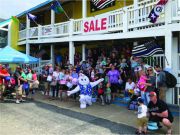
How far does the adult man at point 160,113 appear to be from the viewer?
27.9 ft

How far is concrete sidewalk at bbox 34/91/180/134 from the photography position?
9.92 metres

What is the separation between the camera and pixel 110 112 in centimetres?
1170

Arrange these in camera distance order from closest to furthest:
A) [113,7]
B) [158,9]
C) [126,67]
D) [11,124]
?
[11,124]
[158,9]
[126,67]
[113,7]

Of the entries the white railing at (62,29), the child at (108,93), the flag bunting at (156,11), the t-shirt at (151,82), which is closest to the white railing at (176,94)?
the t-shirt at (151,82)

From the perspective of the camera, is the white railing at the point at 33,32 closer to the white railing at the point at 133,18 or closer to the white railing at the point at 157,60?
the white railing at the point at 133,18

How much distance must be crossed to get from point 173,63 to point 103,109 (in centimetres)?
332

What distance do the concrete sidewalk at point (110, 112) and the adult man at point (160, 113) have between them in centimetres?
45

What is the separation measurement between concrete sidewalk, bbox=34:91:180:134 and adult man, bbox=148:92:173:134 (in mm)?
453

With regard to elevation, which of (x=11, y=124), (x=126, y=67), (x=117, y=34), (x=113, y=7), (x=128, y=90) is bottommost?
(x=11, y=124)

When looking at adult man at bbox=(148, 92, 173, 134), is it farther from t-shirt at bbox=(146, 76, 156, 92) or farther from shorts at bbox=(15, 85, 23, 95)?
shorts at bbox=(15, 85, 23, 95)

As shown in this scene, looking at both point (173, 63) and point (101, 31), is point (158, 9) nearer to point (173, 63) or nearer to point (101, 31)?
point (173, 63)

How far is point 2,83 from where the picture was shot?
15055 mm

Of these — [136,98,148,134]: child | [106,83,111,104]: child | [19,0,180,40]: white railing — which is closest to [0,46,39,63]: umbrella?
[19,0,180,40]: white railing

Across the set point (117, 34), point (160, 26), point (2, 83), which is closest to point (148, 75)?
point (160, 26)
